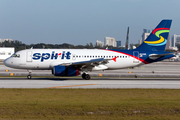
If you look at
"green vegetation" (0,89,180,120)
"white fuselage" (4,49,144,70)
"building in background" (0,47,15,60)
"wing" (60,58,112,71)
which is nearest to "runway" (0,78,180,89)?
"wing" (60,58,112,71)

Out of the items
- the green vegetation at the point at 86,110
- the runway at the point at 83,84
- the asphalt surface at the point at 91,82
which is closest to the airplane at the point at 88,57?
the asphalt surface at the point at 91,82

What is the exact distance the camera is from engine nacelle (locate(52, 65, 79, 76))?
3033cm

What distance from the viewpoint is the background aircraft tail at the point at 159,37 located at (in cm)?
3444

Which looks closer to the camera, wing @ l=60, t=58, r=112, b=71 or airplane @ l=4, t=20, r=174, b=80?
wing @ l=60, t=58, r=112, b=71

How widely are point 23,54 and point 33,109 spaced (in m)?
20.3

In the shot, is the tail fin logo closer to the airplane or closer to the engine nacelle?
the airplane

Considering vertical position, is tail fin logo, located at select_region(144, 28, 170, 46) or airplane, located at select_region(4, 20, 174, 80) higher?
tail fin logo, located at select_region(144, 28, 170, 46)

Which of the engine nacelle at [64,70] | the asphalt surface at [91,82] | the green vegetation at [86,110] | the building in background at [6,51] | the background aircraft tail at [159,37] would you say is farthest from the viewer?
the building in background at [6,51]

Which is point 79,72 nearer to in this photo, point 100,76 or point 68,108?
point 100,76

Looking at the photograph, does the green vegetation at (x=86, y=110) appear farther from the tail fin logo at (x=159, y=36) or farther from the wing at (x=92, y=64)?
the tail fin logo at (x=159, y=36)

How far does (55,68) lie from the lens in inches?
1198

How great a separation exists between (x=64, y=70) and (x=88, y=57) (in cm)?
435

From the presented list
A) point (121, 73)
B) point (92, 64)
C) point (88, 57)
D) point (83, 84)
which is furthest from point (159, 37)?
point (83, 84)

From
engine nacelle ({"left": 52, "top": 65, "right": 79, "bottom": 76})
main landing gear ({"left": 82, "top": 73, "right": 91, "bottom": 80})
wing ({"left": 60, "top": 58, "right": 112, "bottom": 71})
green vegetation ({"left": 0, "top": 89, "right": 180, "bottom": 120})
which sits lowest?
green vegetation ({"left": 0, "top": 89, "right": 180, "bottom": 120})
